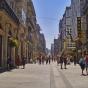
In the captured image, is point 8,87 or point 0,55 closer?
point 8,87

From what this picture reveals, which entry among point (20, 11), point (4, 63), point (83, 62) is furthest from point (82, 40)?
point (83, 62)

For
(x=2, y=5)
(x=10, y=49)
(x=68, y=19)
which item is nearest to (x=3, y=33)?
(x=2, y=5)

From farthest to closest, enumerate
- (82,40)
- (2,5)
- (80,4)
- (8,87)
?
1. (80,4)
2. (82,40)
3. (2,5)
4. (8,87)

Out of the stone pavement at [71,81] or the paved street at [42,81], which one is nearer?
the paved street at [42,81]

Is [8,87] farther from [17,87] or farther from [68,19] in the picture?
[68,19]

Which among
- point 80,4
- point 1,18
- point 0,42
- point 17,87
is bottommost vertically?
point 17,87

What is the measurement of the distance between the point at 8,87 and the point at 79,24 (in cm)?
6023

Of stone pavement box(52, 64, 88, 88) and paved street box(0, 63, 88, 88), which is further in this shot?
stone pavement box(52, 64, 88, 88)

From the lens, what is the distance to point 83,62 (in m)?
32.2

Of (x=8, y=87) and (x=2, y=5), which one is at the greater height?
(x=2, y=5)

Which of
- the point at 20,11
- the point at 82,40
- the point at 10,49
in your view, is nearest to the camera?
Answer: the point at 10,49

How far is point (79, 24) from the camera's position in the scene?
7800 cm

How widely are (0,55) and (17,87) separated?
23160mm

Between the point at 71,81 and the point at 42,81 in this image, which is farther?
the point at 71,81
